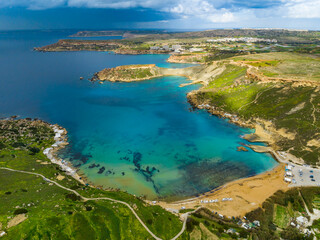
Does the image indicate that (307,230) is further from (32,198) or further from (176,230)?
(32,198)

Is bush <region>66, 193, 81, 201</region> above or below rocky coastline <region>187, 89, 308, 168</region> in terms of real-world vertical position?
below

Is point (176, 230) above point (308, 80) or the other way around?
the other way around

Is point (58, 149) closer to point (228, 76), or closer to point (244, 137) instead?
point (244, 137)

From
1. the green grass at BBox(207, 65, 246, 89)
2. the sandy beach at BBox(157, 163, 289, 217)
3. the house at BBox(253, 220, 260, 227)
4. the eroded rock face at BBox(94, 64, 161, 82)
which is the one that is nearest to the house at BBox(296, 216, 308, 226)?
the sandy beach at BBox(157, 163, 289, 217)

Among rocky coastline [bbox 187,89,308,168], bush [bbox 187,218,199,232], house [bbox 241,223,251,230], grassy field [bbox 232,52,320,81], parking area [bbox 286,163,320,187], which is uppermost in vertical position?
grassy field [bbox 232,52,320,81]

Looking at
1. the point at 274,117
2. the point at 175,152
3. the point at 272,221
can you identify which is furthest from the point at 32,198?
the point at 274,117

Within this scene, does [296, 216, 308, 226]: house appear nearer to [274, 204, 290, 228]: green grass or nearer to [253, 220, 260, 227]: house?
[274, 204, 290, 228]: green grass
